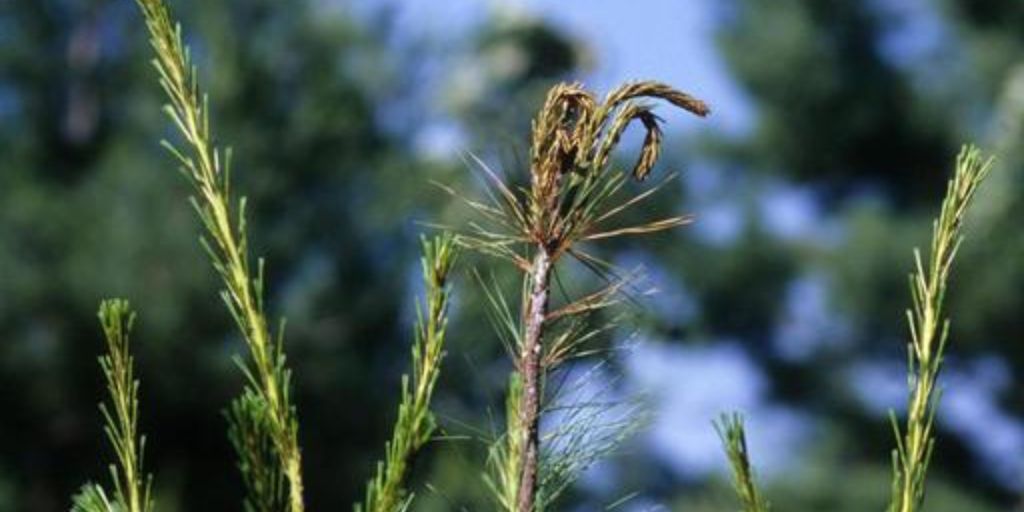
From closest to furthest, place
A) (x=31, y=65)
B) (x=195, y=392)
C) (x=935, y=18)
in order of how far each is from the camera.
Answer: (x=195, y=392), (x=31, y=65), (x=935, y=18)

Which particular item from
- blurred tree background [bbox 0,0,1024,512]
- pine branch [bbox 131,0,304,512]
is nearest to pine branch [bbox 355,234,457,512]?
pine branch [bbox 131,0,304,512]

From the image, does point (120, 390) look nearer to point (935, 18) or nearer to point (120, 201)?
point (120, 201)

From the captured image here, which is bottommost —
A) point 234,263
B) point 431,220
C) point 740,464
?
point 740,464

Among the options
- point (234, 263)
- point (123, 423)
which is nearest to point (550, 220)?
point (234, 263)

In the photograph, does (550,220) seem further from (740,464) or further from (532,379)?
(740,464)

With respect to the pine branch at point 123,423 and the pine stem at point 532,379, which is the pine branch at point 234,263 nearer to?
the pine branch at point 123,423

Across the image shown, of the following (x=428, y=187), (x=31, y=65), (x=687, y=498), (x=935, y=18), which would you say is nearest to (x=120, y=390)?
Answer: (x=428, y=187)
